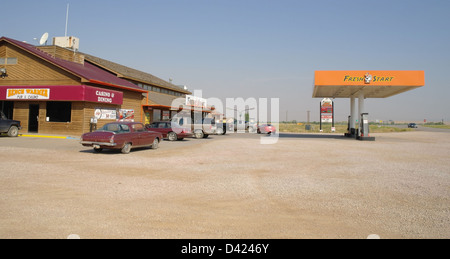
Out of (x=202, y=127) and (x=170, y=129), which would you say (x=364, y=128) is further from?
(x=170, y=129)

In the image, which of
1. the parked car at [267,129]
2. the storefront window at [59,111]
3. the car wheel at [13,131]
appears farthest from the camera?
the parked car at [267,129]

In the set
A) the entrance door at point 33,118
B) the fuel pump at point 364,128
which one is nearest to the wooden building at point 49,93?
the entrance door at point 33,118

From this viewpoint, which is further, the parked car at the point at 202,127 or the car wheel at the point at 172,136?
the parked car at the point at 202,127

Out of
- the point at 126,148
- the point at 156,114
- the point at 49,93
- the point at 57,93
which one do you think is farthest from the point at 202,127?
the point at 49,93

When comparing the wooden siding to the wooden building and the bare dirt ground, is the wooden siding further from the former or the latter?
the bare dirt ground

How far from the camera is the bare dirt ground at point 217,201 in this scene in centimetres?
431

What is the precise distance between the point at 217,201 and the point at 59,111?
832 inches

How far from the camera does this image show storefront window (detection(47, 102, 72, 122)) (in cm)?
2228

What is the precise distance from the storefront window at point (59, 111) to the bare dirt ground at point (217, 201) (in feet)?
41.8

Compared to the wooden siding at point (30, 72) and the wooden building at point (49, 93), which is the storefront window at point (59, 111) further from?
the wooden siding at point (30, 72)

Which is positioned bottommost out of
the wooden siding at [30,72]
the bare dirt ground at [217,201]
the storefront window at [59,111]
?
the bare dirt ground at [217,201]

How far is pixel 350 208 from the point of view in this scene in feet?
18.3

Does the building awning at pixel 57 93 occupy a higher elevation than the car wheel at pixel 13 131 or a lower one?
higher
